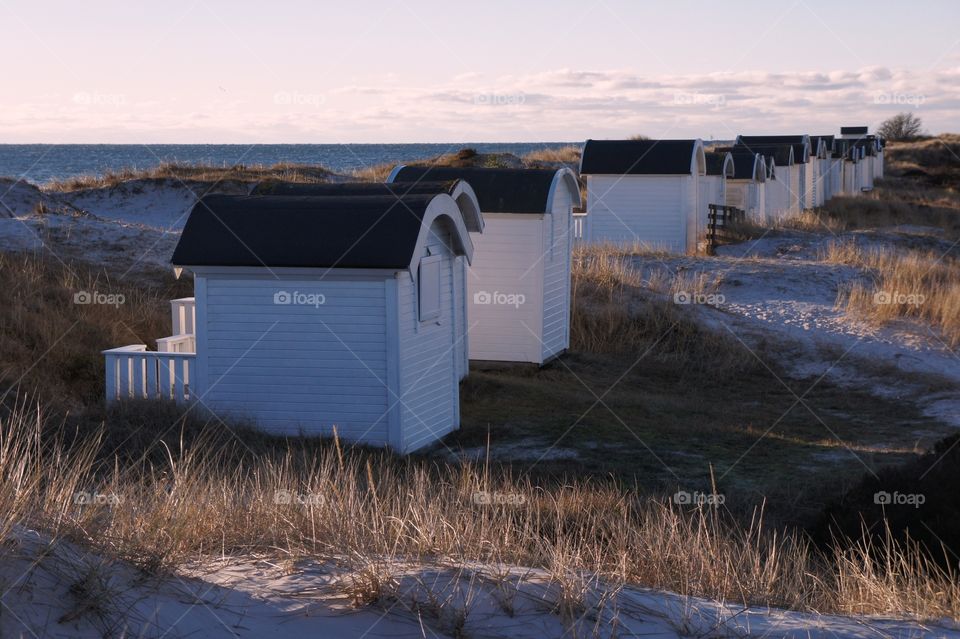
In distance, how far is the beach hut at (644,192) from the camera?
3025cm

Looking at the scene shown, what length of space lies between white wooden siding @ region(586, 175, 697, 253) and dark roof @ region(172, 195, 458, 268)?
60.5ft

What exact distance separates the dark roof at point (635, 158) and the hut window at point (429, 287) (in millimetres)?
17003

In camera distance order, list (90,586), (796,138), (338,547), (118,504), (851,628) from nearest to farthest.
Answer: (90,586) < (851,628) < (338,547) < (118,504) < (796,138)

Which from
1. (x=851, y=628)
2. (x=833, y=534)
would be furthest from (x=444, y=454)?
(x=851, y=628)

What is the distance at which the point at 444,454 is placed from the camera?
1283 centimetres

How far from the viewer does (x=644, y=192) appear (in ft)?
101

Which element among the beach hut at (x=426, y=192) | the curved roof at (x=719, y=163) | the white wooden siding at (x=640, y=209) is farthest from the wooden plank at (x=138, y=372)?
the curved roof at (x=719, y=163)

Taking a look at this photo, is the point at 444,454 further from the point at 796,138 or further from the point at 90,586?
the point at 796,138

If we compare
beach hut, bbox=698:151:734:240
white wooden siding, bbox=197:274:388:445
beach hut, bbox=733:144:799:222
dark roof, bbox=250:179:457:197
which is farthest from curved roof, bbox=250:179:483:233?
beach hut, bbox=733:144:799:222

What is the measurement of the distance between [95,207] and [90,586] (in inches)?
1380

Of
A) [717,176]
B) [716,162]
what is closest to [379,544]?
[717,176]

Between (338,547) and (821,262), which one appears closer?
(338,547)

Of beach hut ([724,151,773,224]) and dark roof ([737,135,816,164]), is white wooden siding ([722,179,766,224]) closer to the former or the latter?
beach hut ([724,151,773,224])

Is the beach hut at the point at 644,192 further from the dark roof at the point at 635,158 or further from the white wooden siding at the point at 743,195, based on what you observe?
the white wooden siding at the point at 743,195
